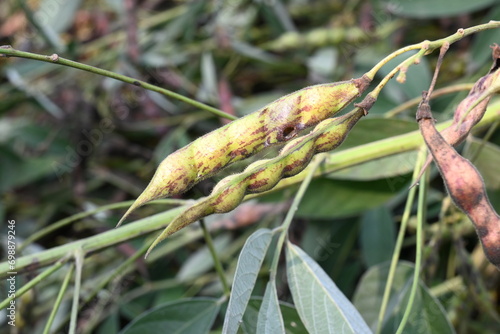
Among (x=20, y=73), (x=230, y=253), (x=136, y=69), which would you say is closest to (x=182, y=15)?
(x=136, y=69)

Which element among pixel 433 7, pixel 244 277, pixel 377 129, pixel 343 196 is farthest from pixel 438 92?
pixel 433 7

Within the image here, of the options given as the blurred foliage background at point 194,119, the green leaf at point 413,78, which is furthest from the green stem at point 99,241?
the green leaf at point 413,78

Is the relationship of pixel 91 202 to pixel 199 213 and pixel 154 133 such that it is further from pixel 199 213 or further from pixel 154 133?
pixel 199 213

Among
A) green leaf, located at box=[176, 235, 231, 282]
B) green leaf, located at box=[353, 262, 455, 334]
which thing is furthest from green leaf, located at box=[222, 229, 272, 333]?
green leaf, located at box=[176, 235, 231, 282]

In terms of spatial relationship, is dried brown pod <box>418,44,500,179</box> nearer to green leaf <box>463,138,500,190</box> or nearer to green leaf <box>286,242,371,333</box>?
green leaf <box>286,242,371,333</box>

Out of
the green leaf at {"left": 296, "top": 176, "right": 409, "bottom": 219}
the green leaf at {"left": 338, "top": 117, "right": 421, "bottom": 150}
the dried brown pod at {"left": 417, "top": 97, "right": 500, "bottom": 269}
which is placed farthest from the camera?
the green leaf at {"left": 296, "top": 176, "right": 409, "bottom": 219}

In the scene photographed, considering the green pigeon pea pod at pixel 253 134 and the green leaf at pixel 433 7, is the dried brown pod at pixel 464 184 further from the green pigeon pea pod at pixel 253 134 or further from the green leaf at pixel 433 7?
the green leaf at pixel 433 7
